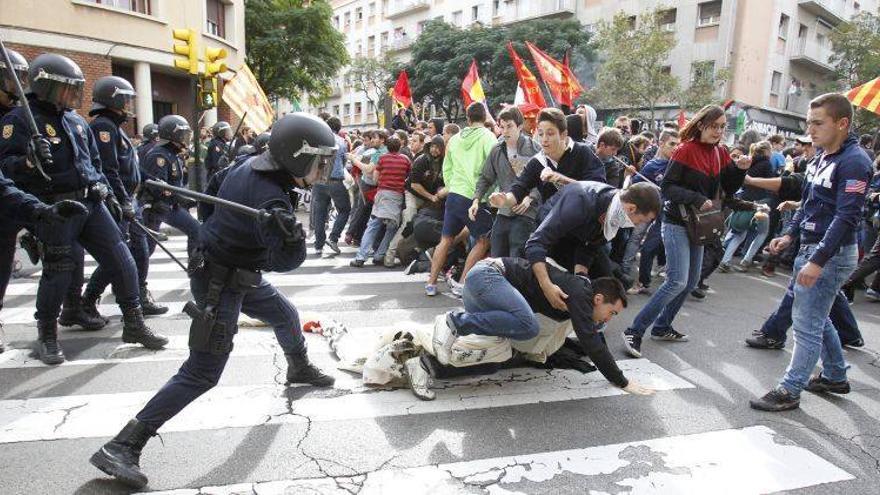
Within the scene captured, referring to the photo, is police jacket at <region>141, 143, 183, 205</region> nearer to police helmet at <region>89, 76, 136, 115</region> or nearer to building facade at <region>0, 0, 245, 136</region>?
police helmet at <region>89, 76, 136, 115</region>

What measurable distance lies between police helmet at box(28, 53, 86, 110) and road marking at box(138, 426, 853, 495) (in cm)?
285

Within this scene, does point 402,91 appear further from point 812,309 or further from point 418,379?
point 812,309

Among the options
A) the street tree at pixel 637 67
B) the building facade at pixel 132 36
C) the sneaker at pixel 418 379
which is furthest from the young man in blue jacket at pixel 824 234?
the street tree at pixel 637 67

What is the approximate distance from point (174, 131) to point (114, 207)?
133 cm

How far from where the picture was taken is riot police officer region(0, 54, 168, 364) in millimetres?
3824

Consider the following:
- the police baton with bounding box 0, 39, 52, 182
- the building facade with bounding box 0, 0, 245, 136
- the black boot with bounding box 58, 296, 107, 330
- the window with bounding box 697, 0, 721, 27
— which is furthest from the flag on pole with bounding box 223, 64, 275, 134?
the window with bounding box 697, 0, 721, 27

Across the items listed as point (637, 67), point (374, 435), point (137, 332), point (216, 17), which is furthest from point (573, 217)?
point (637, 67)

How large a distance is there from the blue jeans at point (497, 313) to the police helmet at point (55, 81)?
120 inches

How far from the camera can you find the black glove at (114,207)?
4.32 m

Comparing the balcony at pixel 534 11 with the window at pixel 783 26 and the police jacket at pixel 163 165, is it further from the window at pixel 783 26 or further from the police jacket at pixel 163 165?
the police jacket at pixel 163 165

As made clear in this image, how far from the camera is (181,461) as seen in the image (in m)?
2.84

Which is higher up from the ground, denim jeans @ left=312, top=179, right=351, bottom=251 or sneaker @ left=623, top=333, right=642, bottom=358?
denim jeans @ left=312, top=179, right=351, bottom=251

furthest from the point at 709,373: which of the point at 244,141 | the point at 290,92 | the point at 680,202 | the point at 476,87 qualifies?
the point at 290,92

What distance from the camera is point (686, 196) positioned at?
4406mm
